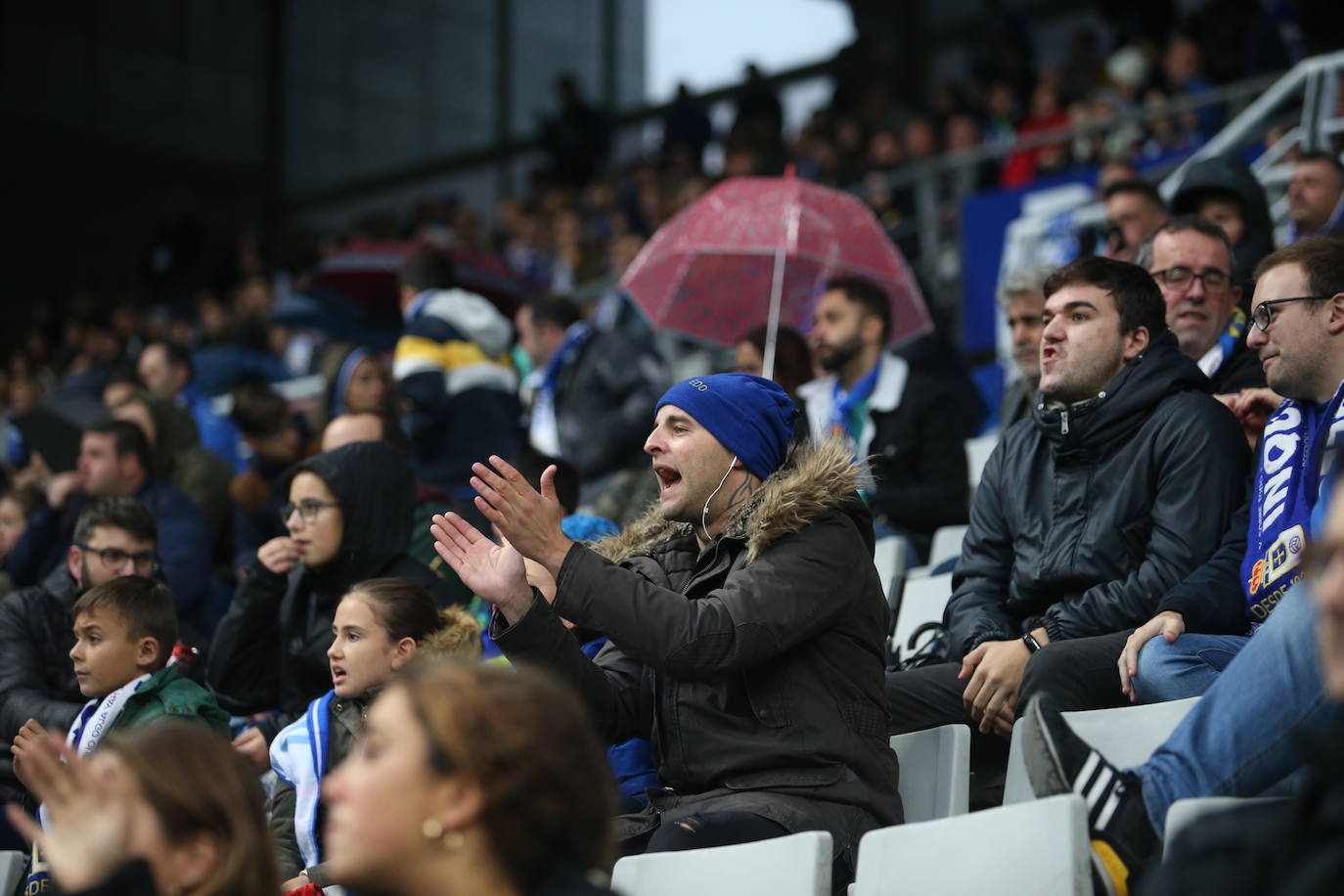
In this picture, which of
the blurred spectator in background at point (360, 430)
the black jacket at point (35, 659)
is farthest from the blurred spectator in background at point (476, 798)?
the blurred spectator in background at point (360, 430)

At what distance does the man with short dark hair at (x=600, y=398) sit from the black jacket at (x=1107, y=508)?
8.66 feet

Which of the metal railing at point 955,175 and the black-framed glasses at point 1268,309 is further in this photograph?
the metal railing at point 955,175

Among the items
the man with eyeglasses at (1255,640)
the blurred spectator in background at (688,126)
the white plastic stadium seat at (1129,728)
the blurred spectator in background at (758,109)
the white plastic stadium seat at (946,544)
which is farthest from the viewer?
the blurred spectator in background at (688,126)

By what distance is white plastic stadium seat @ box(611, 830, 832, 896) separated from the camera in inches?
101

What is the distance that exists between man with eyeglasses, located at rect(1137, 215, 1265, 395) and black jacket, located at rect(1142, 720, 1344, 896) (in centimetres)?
282

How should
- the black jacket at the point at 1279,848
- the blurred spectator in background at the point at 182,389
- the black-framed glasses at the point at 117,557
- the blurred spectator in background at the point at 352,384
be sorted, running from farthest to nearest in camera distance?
the blurred spectator in background at the point at 182,389 → the blurred spectator in background at the point at 352,384 → the black-framed glasses at the point at 117,557 → the black jacket at the point at 1279,848

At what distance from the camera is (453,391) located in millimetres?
6117

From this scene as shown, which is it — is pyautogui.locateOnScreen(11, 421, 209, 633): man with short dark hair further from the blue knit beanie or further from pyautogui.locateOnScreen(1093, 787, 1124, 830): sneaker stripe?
pyautogui.locateOnScreen(1093, 787, 1124, 830): sneaker stripe

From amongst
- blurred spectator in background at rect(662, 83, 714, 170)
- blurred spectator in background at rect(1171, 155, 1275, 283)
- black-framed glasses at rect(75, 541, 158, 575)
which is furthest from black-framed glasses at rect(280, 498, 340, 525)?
blurred spectator in background at rect(662, 83, 714, 170)

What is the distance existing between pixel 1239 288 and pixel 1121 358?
94 cm

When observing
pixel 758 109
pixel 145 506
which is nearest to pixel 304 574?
pixel 145 506

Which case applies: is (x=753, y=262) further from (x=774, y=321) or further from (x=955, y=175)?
(x=955, y=175)

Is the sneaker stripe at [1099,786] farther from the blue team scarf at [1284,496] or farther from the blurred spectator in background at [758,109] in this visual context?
the blurred spectator in background at [758,109]

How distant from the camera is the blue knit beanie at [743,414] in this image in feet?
10.8
